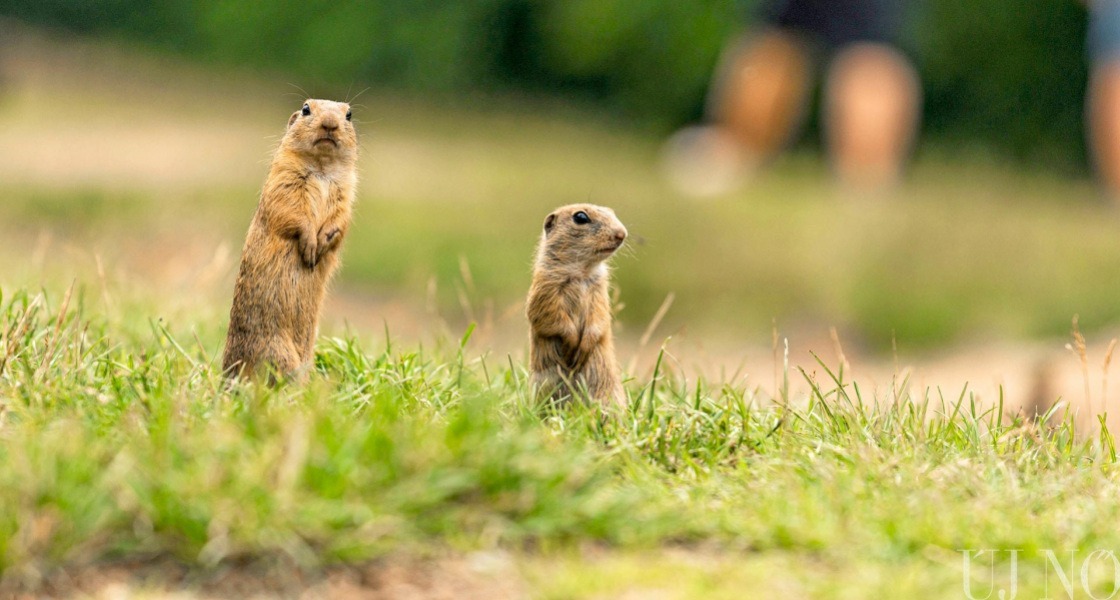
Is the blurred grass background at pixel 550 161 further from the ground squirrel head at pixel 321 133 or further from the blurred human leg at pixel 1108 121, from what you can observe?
the ground squirrel head at pixel 321 133

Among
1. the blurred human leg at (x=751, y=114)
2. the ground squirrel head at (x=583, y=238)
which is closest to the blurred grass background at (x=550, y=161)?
the blurred human leg at (x=751, y=114)

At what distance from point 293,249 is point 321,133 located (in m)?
0.31

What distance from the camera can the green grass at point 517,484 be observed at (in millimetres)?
3096

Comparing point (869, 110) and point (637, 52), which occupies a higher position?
point (637, 52)

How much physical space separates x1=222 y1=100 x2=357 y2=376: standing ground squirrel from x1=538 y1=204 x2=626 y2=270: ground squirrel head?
55cm

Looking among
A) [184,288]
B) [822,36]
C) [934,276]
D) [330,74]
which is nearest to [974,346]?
[934,276]

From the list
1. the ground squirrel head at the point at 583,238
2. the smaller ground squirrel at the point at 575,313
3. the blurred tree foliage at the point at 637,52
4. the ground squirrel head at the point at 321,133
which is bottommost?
the smaller ground squirrel at the point at 575,313

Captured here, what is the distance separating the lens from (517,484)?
330 cm

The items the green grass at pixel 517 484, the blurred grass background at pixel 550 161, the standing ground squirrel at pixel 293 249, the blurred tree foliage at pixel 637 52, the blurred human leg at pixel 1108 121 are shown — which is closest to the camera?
the green grass at pixel 517 484

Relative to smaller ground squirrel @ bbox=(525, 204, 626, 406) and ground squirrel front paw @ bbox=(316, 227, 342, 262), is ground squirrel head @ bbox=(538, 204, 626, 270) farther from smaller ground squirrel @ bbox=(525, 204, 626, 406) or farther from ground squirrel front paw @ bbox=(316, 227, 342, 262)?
ground squirrel front paw @ bbox=(316, 227, 342, 262)

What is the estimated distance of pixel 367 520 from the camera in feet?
10.3

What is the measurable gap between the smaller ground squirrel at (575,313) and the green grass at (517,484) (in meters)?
0.09

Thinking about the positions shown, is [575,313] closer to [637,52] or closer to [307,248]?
[307,248]

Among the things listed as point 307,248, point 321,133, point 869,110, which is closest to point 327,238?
point 307,248
